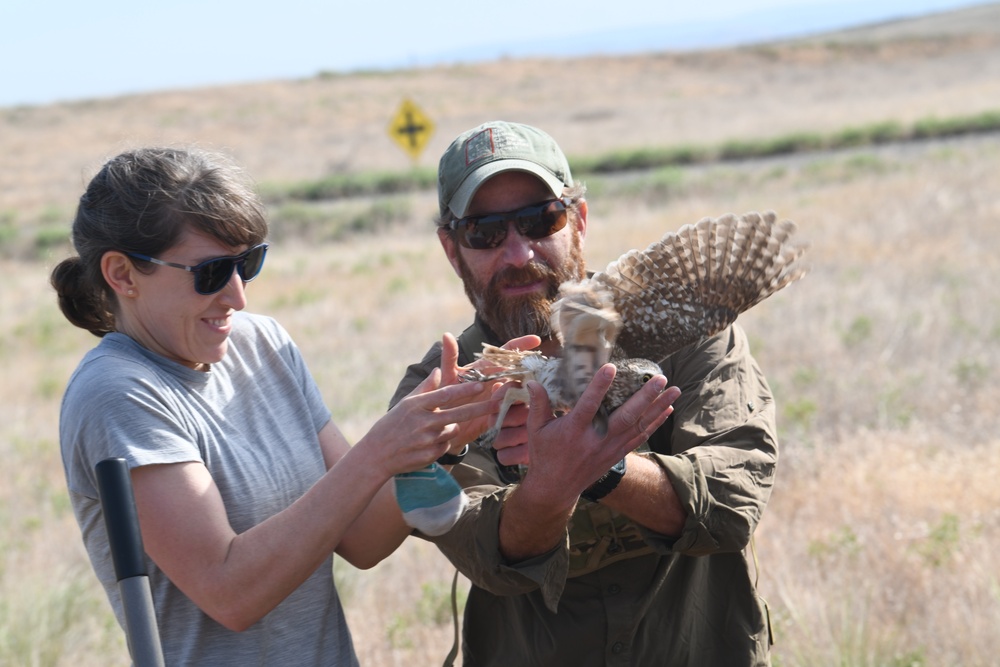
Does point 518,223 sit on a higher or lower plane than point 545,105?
lower

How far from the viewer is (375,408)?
787 centimetres

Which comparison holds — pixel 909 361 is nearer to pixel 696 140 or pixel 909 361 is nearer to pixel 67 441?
pixel 67 441

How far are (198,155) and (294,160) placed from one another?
37786 mm

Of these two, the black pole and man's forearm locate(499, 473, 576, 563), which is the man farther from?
the black pole

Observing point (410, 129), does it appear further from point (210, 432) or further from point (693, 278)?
point (210, 432)

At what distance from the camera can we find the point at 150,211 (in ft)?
7.16

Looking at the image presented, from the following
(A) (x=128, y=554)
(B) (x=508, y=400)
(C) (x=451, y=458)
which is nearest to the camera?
(A) (x=128, y=554)

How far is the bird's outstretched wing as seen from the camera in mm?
2514

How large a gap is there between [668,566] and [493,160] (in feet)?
3.91

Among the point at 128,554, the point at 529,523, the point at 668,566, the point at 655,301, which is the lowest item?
the point at 668,566

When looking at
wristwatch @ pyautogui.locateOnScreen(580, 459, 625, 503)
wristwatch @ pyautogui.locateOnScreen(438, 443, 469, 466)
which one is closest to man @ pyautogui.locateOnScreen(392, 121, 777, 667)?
wristwatch @ pyautogui.locateOnScreen(580, 459, 625, 503)

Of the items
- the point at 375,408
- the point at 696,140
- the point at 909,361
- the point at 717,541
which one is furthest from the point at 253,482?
the point at 696,140

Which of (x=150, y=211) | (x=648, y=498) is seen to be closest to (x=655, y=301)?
(x=648, y=498)

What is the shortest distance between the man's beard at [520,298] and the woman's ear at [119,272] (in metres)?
0.95
